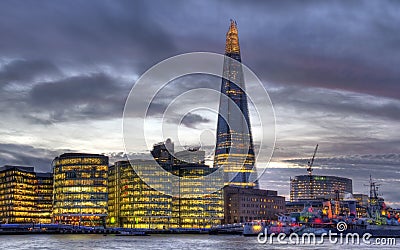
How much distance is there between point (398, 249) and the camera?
125 m

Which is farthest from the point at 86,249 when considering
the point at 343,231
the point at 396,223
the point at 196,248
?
the point at 396,223

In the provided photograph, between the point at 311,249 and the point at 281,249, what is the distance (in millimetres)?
6148

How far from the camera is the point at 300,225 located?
199750 mm

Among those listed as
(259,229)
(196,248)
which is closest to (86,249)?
(196,248)

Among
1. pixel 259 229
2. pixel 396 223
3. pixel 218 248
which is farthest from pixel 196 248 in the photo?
pixel 396 223

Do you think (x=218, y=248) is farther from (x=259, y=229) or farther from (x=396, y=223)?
(x=396, y=223)

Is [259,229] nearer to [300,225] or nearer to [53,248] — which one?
[300,225]

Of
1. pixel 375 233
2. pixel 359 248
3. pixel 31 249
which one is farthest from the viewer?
pixel 375 233

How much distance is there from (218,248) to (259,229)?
72.2 metres

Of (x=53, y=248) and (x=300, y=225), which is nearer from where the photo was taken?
(x=53, y=248)

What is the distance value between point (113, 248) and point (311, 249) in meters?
38.2

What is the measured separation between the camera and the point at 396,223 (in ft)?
655

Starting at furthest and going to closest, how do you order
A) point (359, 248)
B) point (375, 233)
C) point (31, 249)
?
1. point (375, 233)
2. point (359, 248)
3. point (31, 249)

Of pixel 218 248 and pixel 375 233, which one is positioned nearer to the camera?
pixel 218 248
